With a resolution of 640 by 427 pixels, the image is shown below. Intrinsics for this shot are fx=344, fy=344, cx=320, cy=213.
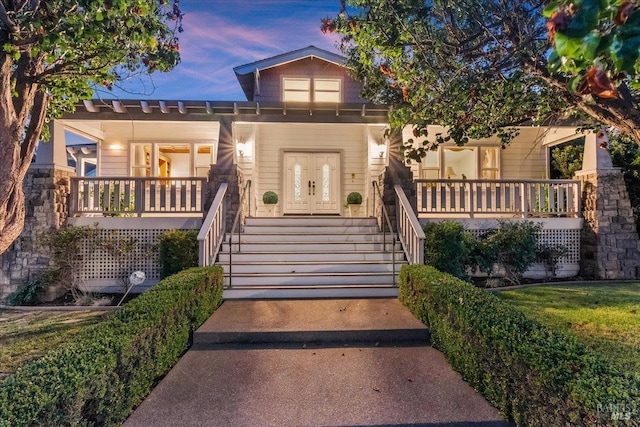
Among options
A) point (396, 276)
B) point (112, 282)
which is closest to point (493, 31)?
point (396, 276)

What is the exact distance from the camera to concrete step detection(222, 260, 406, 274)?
6.36m

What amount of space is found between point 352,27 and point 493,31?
1.91 meters

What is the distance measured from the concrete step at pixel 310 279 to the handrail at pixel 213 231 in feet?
1.90

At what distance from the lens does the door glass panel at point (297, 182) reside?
33.4 feet

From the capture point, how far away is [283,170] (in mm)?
10133

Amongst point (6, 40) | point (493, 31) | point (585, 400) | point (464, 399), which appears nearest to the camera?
point (585, 400)

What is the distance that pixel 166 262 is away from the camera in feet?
20.7

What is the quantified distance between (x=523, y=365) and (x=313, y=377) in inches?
70.2

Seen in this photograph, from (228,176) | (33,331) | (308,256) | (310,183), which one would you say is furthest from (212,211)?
(310,183)

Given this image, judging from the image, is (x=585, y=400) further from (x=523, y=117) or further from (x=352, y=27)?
(x=352, y=27)

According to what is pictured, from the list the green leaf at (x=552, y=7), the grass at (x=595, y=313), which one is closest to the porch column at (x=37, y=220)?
the green leaf at (x=552, y=7)

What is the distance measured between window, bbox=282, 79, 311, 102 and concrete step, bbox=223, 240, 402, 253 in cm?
545

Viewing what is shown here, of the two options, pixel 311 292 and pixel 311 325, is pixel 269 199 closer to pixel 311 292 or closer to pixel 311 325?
pixel 311 292

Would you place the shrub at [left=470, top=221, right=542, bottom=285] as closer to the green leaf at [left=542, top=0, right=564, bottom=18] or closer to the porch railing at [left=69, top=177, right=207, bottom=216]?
the porch railing at [left=69, top=177, right=207, bottom=216]
